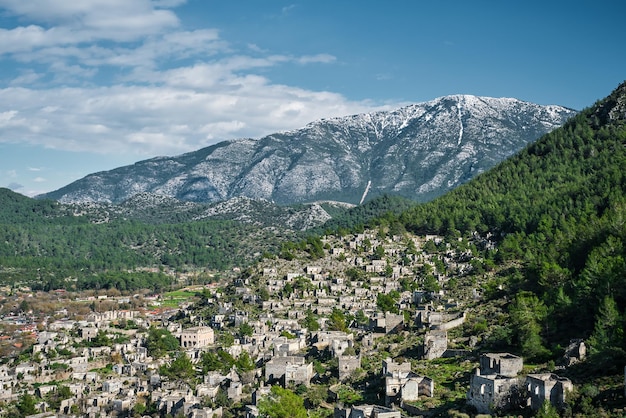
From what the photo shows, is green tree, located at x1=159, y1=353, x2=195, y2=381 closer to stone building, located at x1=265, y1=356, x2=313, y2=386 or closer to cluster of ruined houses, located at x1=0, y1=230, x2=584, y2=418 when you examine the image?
cluster of ruined houses, located at x1=0, y1=230, x2=584, y2=418

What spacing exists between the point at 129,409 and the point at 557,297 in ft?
95.1

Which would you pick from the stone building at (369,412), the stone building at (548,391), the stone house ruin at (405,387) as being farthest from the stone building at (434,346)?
the stone building at (548,391)

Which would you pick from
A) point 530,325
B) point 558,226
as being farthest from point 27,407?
point 558,226

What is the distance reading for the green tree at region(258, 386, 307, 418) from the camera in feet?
111

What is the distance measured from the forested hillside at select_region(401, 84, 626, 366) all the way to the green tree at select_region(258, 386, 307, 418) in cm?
1192

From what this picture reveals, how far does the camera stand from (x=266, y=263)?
9162 cm

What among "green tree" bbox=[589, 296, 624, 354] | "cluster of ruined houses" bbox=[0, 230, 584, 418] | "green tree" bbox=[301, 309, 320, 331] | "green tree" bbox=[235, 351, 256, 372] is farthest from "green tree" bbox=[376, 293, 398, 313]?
"green tree" bbox=[589, 296, 624, 354]

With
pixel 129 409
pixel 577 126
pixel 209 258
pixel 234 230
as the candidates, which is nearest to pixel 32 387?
pixel 129 409

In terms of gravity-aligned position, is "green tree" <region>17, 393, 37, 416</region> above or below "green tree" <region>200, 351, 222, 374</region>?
below

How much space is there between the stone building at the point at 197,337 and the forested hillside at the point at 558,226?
27.6 meters

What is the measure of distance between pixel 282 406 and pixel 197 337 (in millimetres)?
33009

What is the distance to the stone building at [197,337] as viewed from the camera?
2584 inches

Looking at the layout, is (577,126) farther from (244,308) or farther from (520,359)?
(520,359)

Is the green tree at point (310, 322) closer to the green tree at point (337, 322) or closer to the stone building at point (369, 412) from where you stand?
the green tree at point (337, 322)
